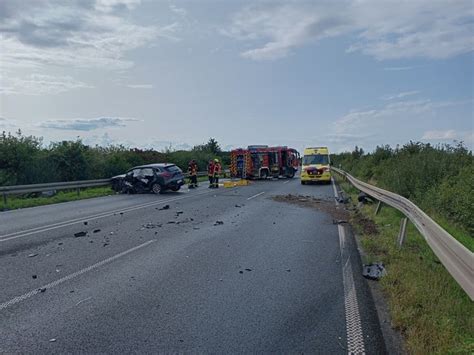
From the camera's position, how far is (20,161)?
24.1m

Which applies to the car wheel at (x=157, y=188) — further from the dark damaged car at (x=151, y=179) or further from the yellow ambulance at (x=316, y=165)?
the yellow ambulance at (x=316, y=165)

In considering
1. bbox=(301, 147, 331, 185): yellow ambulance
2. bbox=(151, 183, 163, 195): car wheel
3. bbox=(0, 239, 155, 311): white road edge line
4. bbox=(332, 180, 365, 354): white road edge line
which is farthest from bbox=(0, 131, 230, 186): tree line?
bbox=(332, 180, 365, 354): white road edge line

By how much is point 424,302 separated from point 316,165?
2532 cm

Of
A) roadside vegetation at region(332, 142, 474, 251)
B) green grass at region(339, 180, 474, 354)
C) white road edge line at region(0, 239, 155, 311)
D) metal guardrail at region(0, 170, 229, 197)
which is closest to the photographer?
green grass at region(339, 180, 474, 354)

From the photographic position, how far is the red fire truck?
122 ft

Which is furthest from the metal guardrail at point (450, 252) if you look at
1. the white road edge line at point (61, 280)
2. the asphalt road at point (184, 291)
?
the white road edge line at point (61, 280)

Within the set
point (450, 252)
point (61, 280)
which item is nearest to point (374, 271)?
point (450, 252)

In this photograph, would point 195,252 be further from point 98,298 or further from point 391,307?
point 391,307

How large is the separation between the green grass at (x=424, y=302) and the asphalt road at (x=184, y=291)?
312 millimetres

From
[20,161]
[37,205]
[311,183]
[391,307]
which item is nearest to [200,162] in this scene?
[311,183]

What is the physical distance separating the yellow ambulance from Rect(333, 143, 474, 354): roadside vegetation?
12.9 m

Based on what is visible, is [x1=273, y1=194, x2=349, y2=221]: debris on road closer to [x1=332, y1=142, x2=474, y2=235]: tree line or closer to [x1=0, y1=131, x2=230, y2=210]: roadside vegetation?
[x1=332, y1=142, x2=474, y2=235]: tree line

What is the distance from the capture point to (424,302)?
498cm

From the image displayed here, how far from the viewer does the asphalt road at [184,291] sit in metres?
4.19
